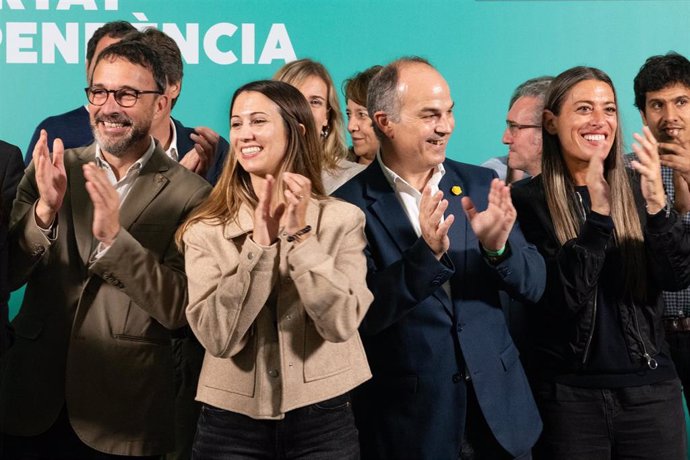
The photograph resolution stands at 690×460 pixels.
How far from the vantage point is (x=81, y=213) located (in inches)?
128

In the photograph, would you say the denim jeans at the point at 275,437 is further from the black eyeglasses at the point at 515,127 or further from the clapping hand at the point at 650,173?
the black eyeglasses at the point at 515,127

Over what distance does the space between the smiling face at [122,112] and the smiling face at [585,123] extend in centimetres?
140

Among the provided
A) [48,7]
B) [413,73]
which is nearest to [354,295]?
[413,73]

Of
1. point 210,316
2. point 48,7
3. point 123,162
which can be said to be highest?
point 48,7

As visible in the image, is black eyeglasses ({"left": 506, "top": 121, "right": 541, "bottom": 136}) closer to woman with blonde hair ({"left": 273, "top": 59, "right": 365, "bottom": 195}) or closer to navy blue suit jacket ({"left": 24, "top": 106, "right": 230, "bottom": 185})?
woman with blonde hair ({"left": 273, "top": 59, "right": 365, "bottom": 195})

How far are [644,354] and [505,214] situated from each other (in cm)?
72

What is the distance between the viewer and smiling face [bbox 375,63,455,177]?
129 inches

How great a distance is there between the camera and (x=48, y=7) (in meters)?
5.33

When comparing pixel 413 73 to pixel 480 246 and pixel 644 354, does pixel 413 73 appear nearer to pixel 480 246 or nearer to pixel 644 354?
pixel 480 246

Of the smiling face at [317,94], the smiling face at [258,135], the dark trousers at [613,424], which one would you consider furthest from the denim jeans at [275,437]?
the smiling face at [317,94]

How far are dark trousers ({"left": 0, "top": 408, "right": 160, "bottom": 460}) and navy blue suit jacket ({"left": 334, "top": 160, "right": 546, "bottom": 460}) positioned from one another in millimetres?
801

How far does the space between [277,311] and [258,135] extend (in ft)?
1.77

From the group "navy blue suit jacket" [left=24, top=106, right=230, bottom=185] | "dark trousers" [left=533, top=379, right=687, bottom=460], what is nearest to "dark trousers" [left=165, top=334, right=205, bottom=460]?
"navy blue suit jacket" [left=24, top=106, right=230, bottom=185]

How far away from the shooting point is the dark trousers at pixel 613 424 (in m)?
3.28
